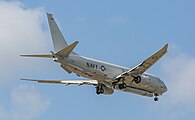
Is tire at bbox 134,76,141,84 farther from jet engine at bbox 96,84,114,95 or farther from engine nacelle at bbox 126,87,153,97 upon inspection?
jet engine at bbox 96,84,114,95

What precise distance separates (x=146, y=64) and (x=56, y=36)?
1293 centimetres

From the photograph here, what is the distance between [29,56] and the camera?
87.4 m

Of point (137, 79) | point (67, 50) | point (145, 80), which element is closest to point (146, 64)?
point (137, 79)

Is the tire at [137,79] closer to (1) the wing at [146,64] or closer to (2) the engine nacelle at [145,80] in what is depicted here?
(1) the wing at [146,64]

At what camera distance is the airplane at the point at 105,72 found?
3593 inches

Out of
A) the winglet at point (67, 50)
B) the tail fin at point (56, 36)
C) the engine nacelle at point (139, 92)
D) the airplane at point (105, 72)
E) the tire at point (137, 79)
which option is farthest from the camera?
the engine nacelle at point (139, 92)

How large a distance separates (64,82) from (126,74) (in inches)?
543

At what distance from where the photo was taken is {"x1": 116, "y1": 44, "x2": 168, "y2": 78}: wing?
92000 millimetres

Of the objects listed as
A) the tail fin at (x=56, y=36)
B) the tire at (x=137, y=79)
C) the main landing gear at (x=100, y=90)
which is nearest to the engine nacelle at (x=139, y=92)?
the tire at (x=137, y=79)

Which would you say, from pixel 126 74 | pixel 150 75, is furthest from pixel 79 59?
pixel 150 75

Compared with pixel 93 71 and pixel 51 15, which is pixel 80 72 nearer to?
pixel 93 71

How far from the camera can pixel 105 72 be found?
96250 mm

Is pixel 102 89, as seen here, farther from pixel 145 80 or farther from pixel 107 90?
Answer: pixel 145 80

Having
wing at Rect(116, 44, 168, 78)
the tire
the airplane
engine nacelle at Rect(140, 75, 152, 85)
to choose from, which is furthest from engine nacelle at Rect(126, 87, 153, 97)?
wing at Rect(116, 44, 168, 78)
